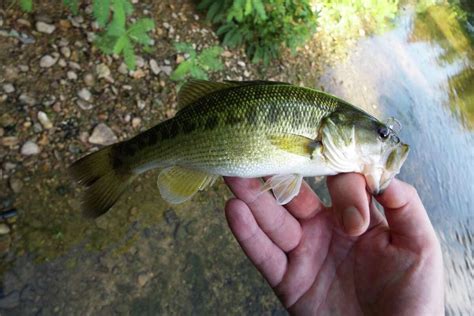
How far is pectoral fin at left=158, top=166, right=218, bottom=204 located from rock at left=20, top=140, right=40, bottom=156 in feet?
4.84

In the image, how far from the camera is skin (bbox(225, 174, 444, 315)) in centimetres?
217

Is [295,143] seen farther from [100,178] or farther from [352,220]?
[100,178]

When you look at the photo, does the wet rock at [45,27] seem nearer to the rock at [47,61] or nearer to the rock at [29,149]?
the rock at [47,61]

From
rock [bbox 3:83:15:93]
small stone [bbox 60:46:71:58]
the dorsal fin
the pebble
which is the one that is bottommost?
the pebble

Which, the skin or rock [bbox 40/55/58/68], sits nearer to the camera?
the skin

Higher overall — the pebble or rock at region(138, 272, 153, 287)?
the pebble

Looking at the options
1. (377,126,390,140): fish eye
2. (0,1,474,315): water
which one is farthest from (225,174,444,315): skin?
(0,1,474,315): water

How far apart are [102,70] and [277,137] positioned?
2.35 m

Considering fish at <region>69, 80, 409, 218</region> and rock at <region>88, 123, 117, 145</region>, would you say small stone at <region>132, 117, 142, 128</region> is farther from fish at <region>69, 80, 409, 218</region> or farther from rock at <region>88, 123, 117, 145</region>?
fish at <region>69, 80, 409, 218</region>

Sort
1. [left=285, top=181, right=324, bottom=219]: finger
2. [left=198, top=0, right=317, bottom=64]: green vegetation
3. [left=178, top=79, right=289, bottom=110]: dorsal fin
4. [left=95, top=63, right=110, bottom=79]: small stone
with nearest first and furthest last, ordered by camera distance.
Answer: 1. [left=178, top=79, right=289, bottom=110]: dorsal fin
2. [left=285, top=181, right=324, bottom=219]: finger
3. [left=95, top=63, right=110, bottom=79]: small stone
4. [left=198, top=0, right=317, bottom=64]: green vegetation

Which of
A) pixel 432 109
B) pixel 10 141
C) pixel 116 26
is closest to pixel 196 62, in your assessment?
pixel 116 26

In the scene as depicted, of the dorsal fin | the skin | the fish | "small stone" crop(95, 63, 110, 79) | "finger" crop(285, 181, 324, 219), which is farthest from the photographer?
"small stone" crop(95, 63, 110, 79)

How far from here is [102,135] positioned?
3.70 metres

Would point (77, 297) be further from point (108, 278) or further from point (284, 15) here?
point (284, 15)
